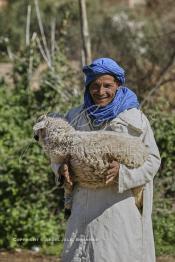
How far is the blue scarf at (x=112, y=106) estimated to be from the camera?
3.54 metres

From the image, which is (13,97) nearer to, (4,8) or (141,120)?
(141,120)

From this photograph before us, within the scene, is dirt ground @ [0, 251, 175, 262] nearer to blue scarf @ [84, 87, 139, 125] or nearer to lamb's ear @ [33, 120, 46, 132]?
lamb's ear @ [33, 120, 46, 132]

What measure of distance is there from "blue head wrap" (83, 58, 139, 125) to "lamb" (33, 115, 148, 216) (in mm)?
87

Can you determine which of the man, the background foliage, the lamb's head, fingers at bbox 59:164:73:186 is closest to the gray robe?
the man

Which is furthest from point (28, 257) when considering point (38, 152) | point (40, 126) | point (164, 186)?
point (40, 126)

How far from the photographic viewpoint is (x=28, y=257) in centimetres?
651

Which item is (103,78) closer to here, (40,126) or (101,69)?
(101,69)

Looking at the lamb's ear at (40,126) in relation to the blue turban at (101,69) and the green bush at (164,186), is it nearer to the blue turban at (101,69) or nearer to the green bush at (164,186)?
the blue turban at (101,69)

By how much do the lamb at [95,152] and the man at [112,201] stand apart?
39 millimetres

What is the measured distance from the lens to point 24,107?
25.6ft

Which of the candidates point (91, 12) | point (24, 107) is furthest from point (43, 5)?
point (24, 107)

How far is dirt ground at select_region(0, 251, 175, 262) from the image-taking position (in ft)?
21.0

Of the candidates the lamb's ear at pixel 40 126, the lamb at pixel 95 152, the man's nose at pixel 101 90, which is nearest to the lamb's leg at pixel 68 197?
the lamb at pixel 95 152

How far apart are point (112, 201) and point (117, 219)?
0.30ft
